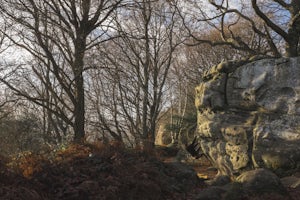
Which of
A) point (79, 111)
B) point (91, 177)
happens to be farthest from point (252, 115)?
point (91, 177)

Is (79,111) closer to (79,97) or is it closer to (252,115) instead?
(79,97)

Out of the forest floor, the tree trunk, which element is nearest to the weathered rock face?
the forest floor

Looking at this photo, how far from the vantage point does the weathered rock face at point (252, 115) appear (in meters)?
10.3

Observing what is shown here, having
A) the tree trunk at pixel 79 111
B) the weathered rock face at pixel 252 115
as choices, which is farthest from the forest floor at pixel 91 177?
the weathered rock face at pixel 252 115

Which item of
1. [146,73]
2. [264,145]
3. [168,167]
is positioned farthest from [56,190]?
[146,73]

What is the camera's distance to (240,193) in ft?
25.8

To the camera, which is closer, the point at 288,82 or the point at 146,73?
the point at 288,82

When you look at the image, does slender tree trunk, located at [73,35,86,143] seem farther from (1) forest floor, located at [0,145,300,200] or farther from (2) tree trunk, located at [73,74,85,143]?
(1) forest floor, located at [0,145,300,200]

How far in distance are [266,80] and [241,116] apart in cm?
136

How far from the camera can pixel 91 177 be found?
6.69 meters

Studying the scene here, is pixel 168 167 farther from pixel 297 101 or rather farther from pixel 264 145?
pixel 297 101

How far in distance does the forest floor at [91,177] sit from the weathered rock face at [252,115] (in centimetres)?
189

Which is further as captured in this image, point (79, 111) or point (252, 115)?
point (252, 115)

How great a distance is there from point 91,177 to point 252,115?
245 inches
